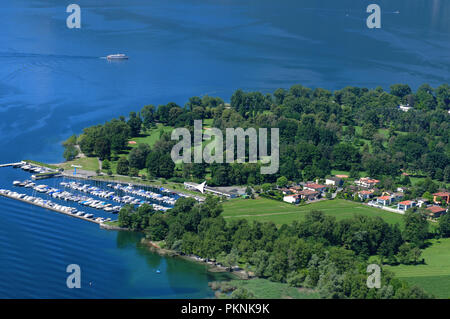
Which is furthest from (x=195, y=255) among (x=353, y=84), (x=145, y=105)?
(x=353, y=84)

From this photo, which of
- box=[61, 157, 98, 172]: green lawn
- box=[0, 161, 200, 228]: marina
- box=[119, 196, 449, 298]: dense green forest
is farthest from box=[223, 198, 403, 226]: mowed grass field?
box=[61, 157, 98, 172]: green lawn

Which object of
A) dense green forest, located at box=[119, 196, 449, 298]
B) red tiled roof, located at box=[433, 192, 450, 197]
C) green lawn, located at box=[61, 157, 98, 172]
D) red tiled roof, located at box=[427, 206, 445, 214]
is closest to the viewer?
dense green forest, located at box=[119, 196, 449, 298]

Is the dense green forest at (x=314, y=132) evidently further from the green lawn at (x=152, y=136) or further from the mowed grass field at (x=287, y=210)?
the mowed grass field at (x=287, y=210)

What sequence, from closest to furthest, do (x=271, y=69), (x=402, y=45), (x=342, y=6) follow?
(x=271, y=69) → (x=402, y=45) → (x=342, y=6)

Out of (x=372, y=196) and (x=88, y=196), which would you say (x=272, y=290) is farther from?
(x=88, y=196)

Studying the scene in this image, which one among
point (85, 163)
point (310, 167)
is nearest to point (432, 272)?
point (310, 167)

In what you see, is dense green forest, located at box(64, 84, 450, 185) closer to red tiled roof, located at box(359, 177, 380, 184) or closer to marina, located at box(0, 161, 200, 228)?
red tiled roof, located at box(359, 177, 380, 184)

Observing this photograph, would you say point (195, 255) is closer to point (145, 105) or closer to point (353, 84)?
point (145, 105)
